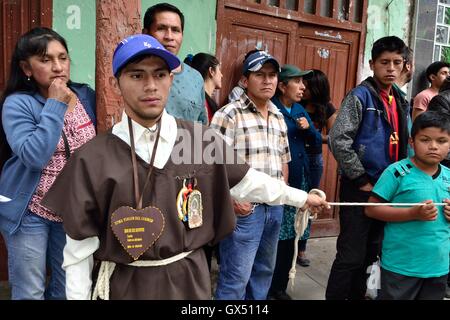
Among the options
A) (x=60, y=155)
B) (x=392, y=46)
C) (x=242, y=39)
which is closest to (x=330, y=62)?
(x=242, y=39)

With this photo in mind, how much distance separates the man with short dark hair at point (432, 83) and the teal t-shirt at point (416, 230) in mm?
2539

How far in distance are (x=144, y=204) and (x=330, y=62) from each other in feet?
13.3

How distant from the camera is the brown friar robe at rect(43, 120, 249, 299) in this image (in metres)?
1.49

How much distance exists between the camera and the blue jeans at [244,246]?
2857 millimetres

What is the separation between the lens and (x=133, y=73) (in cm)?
157

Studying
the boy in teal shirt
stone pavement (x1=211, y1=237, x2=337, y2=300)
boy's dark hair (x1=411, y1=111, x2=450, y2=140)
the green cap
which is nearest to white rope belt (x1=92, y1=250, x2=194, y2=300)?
the boy in teal shirt

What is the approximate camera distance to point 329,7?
A: 16.1ft

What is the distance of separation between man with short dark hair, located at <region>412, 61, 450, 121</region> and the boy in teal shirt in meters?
2.53

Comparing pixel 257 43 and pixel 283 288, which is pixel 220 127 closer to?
pixel 283 288

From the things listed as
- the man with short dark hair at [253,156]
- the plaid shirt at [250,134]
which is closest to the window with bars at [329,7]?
the man with short dark hair at [253,156]

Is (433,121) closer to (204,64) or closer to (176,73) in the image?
(176,73)

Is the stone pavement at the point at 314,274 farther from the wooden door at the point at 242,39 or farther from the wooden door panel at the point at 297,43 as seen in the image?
the wooden door at the point at 242,39
